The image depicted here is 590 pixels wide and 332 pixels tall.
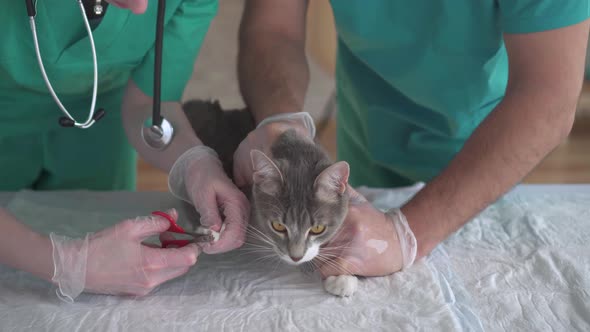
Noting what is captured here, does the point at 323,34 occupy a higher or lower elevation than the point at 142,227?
lower

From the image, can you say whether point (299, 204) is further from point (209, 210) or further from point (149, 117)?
point (149, 117)

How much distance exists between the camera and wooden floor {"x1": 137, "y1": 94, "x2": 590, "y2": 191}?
106 inches

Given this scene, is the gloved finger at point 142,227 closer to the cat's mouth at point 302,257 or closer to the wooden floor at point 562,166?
the cat's mouth at point 302,257

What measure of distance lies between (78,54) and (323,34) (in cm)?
211

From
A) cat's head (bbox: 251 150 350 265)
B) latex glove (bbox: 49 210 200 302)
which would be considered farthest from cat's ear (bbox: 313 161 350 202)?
latex glove (bbox: 49 210 200 302)

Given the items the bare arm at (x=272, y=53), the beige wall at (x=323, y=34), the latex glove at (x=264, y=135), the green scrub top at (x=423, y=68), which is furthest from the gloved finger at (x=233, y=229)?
the beige wall at (x=323, y=34)

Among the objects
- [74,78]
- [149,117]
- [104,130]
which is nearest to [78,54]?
[74,78]

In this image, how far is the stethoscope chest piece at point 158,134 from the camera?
1.16 metres

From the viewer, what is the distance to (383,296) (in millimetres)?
1051

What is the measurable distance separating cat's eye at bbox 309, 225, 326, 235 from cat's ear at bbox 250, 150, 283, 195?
0.33 ft

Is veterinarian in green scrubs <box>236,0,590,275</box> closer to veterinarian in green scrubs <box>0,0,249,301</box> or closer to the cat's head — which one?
the cat's head

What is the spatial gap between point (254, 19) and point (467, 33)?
52 cm

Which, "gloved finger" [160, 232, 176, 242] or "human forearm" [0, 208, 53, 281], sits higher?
"human forearm" [0, 208, 53, 281]

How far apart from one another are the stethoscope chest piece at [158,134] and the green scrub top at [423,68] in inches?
19.1
